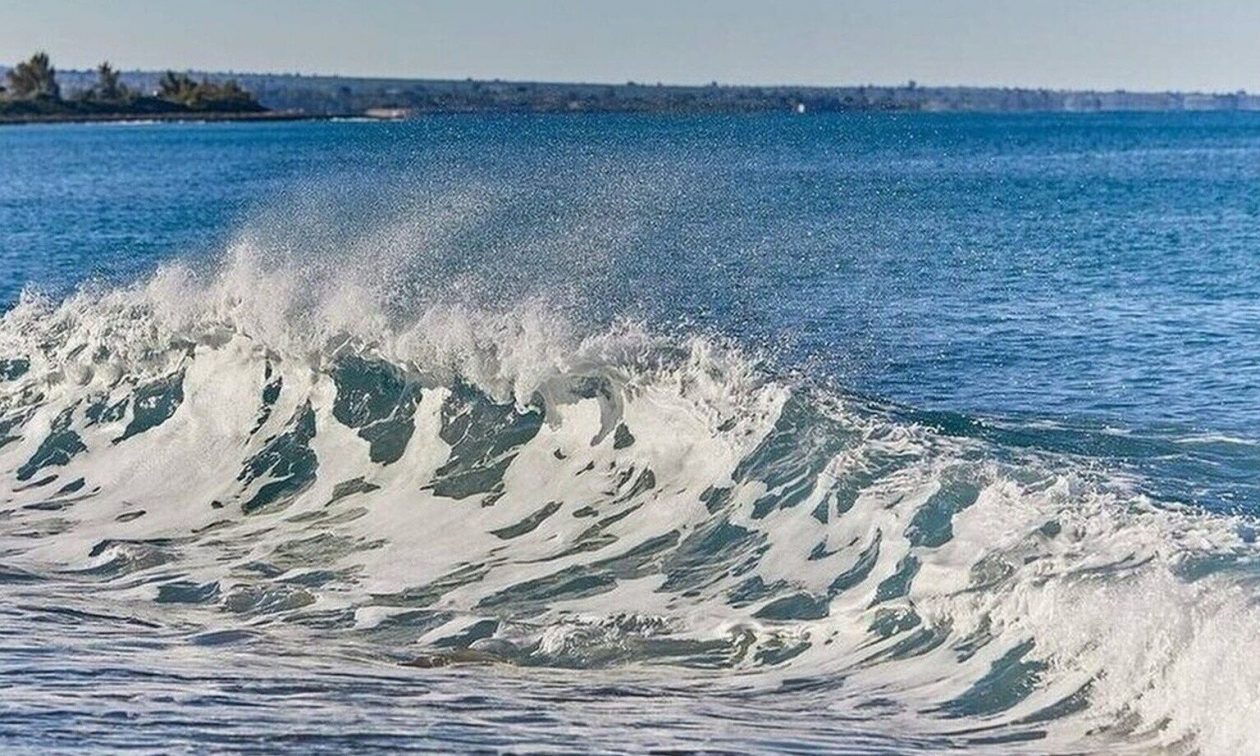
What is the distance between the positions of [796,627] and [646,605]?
154 centimetres

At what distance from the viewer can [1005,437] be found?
2044 centimetres

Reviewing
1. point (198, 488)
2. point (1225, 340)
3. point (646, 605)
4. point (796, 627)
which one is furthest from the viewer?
point (1225, 340)

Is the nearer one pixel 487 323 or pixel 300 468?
pixel 300 468

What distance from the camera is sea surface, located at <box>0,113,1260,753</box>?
12305 millimetres

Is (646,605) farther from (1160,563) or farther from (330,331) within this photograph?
(330,331)

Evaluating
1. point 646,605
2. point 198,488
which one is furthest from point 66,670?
point 198,488

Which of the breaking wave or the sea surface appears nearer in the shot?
the sea surface

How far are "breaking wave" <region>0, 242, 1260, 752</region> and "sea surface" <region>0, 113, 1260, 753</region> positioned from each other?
48 mm

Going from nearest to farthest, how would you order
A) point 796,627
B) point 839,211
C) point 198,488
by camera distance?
point 796,627 < point 198,488 < point 839,211

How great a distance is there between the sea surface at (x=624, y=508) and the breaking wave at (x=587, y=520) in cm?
5

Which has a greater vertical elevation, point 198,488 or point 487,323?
point 487,323

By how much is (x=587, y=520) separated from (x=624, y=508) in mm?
386

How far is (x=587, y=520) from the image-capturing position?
18469mm

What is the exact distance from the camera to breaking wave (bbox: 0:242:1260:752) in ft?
42.2
